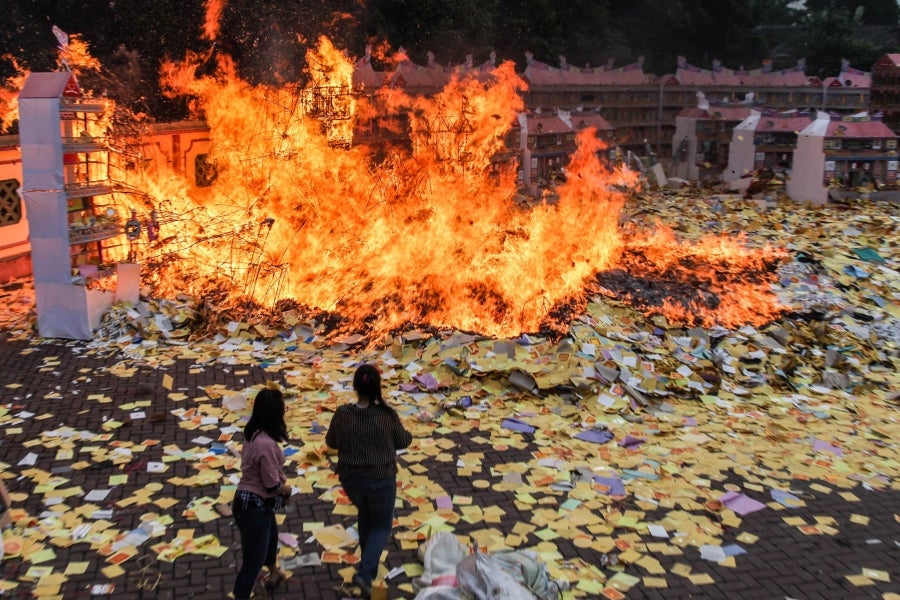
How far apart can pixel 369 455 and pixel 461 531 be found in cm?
166

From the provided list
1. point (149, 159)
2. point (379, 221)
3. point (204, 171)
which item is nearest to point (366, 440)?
point (379, 221)

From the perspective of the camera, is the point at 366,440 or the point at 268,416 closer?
the point at 268,416

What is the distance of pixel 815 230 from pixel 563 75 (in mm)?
12603

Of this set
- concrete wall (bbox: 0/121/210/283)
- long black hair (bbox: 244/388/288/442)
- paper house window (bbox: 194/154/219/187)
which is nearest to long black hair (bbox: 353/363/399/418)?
long black hair (bbox: 244/388/288/442)

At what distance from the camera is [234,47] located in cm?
2341

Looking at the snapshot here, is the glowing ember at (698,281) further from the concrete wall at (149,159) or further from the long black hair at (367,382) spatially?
the concrete wall at (149,159)

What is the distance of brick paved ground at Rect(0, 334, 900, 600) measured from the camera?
5938mm

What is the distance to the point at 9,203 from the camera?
49.5ft

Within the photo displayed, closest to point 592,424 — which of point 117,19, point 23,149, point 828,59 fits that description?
point 23,149

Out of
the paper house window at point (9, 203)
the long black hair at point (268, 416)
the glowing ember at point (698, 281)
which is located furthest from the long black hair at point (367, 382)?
the paper house window at point (9, 203)

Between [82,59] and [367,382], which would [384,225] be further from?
[82,59]

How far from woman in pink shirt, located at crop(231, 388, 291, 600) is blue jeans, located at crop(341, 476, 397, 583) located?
1.57ft

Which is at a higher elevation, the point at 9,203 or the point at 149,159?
the point at 149,159

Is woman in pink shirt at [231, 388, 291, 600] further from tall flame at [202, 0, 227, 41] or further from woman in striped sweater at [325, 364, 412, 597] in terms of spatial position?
tall flame at [202, 0, 227, 41]
